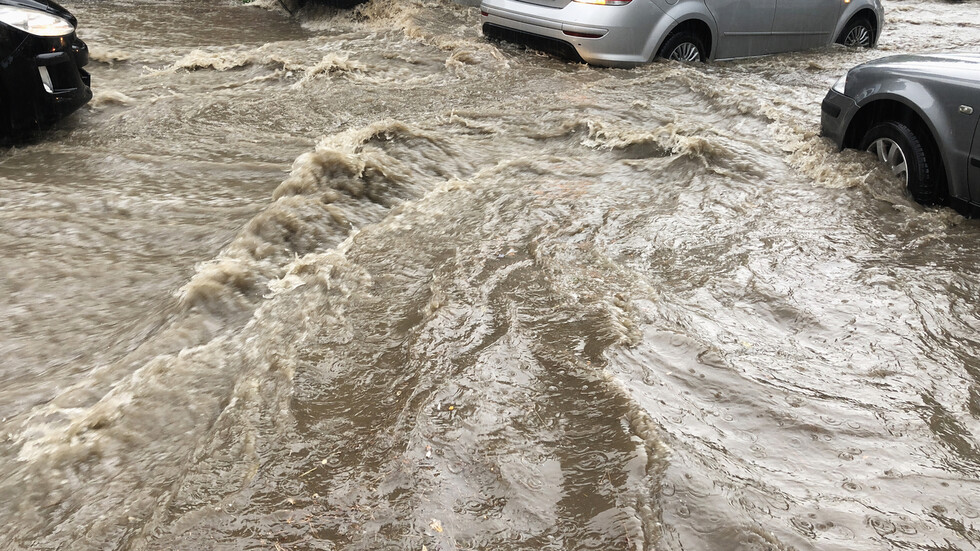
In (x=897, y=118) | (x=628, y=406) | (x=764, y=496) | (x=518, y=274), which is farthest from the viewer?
(x=897, y=118)

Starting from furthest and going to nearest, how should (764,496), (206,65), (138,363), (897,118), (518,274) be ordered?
A: (206,65) < (897,118) < (518,274) < (138,363) < (764,496)

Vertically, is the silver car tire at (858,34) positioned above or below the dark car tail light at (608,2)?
below

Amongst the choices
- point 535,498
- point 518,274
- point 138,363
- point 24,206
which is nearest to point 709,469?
point 535,498

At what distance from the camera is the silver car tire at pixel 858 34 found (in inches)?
344

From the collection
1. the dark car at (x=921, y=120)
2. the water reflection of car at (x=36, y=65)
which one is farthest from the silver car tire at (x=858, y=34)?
the water reflection of car at (x=36, y=65)

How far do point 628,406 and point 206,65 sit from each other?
6.71m

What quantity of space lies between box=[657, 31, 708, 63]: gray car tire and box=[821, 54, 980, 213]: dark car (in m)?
2.69

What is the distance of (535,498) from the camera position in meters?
2.18

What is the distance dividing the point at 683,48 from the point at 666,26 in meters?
0.43

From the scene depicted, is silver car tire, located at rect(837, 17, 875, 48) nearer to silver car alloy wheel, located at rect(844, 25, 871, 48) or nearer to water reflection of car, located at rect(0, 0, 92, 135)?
silver car alloy wheel, located at rect(844, 25, 871, 48)

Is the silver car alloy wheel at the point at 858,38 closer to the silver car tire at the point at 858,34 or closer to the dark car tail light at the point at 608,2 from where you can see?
the silver car tire at the point at 858,34

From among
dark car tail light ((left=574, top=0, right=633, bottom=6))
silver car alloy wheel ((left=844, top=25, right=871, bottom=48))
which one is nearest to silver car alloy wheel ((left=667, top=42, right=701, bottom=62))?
dark car tail light ((left=574, top=0, right=633, bottom=6))

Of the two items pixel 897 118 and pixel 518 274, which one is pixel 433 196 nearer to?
pixel 518 274

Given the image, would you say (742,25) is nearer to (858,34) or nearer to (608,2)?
(608,2)
